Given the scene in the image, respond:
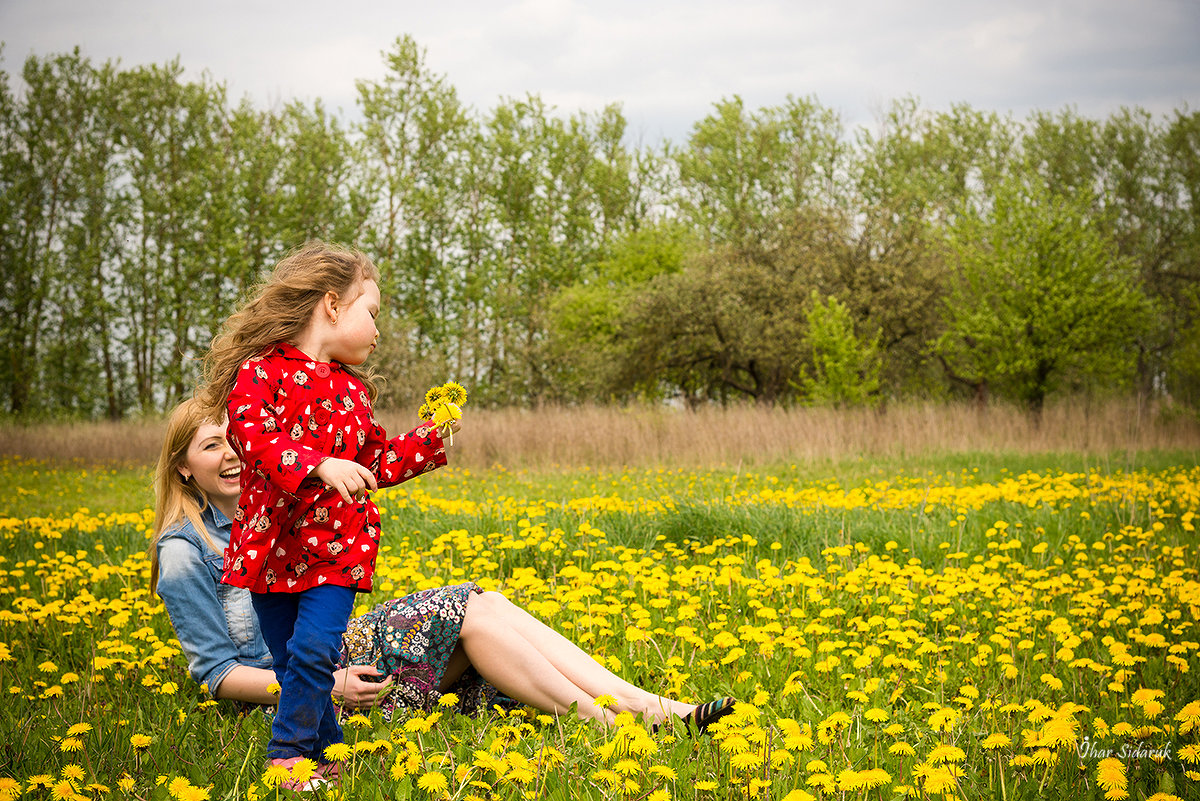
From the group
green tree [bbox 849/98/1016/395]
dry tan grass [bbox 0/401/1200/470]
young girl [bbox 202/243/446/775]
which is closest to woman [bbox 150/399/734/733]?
young girl [bbox 202/243/446/775]

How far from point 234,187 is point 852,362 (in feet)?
57.6

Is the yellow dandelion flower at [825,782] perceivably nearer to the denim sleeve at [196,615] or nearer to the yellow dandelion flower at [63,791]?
the yellow dandelion flower at [63,791]

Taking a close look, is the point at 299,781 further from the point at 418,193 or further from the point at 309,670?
the point at 418,193

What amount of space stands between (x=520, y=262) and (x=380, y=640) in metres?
26.9

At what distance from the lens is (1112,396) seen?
17.1m

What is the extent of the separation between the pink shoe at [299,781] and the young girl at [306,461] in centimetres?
2

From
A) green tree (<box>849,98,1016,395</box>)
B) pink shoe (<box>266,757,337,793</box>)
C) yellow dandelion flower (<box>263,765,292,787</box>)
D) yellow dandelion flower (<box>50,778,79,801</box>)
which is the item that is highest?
green tree (<box>849,98,1016,395</box>)

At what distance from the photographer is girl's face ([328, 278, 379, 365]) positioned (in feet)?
8.27

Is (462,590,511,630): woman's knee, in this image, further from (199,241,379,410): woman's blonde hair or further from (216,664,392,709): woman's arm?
(199,241,379,410): woman's blonde hair

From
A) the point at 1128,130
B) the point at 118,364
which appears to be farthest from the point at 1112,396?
the point at 118,364

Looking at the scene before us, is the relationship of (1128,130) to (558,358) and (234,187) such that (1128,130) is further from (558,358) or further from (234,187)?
(234,187)

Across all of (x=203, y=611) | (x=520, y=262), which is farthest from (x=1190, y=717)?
(x=520, y=262)

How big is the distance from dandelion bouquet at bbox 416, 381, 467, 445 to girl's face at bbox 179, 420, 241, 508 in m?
1.02

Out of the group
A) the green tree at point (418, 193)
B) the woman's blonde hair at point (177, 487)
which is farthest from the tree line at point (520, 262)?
the woman's blonde hair at point (177, 487)
